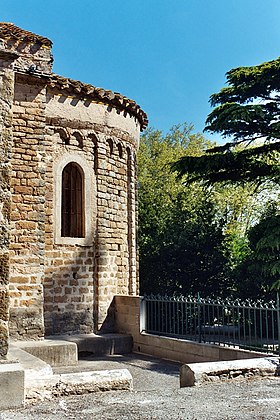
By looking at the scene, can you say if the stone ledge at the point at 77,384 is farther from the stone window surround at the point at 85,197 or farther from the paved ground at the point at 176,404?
the stone window surround at the point at 85,197

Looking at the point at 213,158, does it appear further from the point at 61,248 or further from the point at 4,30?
the point at 4,30

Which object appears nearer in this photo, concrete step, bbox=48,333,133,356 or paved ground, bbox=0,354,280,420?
paved ground, bbox=0,354,280,420

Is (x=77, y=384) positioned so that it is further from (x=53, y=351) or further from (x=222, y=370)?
(x=53, y=351)

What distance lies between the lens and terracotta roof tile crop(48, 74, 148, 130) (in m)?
11.2

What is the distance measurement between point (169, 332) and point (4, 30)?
7.26 m

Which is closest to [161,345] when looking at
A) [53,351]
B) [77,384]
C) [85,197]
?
[53,351]

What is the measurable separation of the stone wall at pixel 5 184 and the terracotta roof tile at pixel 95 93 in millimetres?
4896

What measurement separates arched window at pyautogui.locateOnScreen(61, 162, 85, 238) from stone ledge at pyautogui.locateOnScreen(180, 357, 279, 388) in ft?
19.6

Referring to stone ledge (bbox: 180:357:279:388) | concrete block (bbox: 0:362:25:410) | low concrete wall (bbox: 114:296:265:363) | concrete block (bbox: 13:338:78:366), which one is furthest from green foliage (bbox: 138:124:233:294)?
concrete block (bbox: 0:362:25:410)

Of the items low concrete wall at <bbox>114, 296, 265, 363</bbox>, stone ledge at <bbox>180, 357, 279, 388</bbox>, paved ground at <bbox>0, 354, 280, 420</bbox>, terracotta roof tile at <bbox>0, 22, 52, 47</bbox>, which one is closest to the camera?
paved ground at <bbox>0, 354, 280, 420</bbox>

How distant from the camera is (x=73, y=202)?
463 inches

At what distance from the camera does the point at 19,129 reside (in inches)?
389

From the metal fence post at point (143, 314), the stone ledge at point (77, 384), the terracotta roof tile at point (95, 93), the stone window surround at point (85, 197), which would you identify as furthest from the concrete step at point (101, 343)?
the terracotta roof tile at point (95, 93)

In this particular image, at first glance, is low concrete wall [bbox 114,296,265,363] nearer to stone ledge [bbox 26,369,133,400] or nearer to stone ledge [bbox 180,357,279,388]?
stone ledge [bbox 180,357,279,388]
